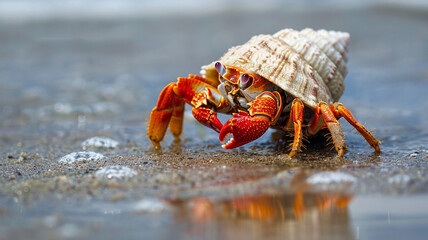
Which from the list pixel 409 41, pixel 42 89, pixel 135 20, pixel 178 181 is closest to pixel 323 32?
pixel 178 181

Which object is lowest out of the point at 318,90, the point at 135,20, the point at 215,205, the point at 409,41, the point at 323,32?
the point at 215,205

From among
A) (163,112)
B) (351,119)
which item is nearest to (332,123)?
(351,119)

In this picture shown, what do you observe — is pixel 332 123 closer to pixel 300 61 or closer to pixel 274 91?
pixel 274 91

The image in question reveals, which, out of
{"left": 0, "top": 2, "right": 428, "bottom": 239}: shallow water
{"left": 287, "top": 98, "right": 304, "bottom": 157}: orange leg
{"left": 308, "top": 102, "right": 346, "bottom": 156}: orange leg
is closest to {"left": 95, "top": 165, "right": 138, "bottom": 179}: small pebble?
{"left": 0, "top": 2, "right": 428, "bottom": 239}: shallow water

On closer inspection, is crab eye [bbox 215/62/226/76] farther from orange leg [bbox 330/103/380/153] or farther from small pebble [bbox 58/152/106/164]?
small pebble [bbox 58/152/106/164]

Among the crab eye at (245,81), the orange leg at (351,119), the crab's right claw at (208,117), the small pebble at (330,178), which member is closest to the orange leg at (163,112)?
the crab's right claw at (208,117)

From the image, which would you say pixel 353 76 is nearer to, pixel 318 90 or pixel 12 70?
→ pixel 318 90
